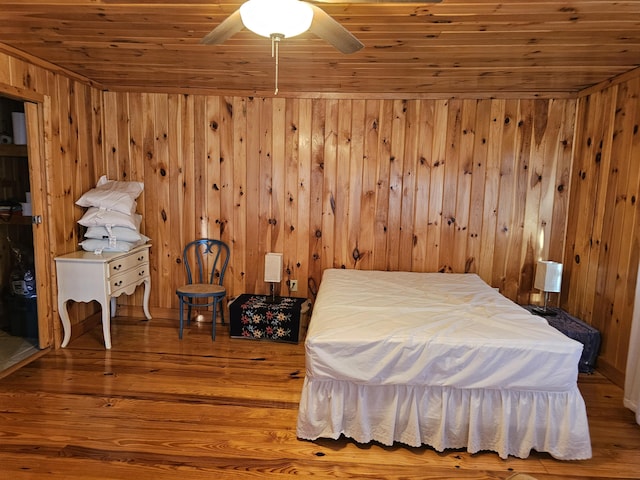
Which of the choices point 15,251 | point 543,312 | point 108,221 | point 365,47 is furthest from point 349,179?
point 15,251

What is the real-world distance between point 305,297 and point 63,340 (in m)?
2.10

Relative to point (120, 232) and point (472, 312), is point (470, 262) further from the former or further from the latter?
point (120, 232)

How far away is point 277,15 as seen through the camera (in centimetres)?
159

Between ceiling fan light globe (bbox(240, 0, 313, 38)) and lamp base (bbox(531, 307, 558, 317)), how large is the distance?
298cm

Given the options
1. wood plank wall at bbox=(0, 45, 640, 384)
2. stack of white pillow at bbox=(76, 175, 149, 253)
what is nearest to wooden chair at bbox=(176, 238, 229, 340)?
wood plank wall at bbox=(0, 45, 640, 384)

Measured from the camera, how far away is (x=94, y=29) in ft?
7.82

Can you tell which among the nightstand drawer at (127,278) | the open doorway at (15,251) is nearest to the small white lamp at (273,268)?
the nightstand drawer at (127,278)

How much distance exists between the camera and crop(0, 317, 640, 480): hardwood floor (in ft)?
6.68

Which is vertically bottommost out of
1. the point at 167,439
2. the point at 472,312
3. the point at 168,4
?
the point at 167,439

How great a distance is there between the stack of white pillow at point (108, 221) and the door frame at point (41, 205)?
32 cm

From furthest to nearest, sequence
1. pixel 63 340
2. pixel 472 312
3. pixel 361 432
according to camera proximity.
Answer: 1. pixel 63 340
2. pixel 472 312
3. pixel 361 432

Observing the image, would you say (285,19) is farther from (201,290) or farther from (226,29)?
(201,290)

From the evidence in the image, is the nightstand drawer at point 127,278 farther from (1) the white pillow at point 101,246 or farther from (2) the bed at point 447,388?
(2) the bed at point 447,388

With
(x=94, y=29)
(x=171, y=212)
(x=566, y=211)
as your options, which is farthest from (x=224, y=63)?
(x=566, y=211)
